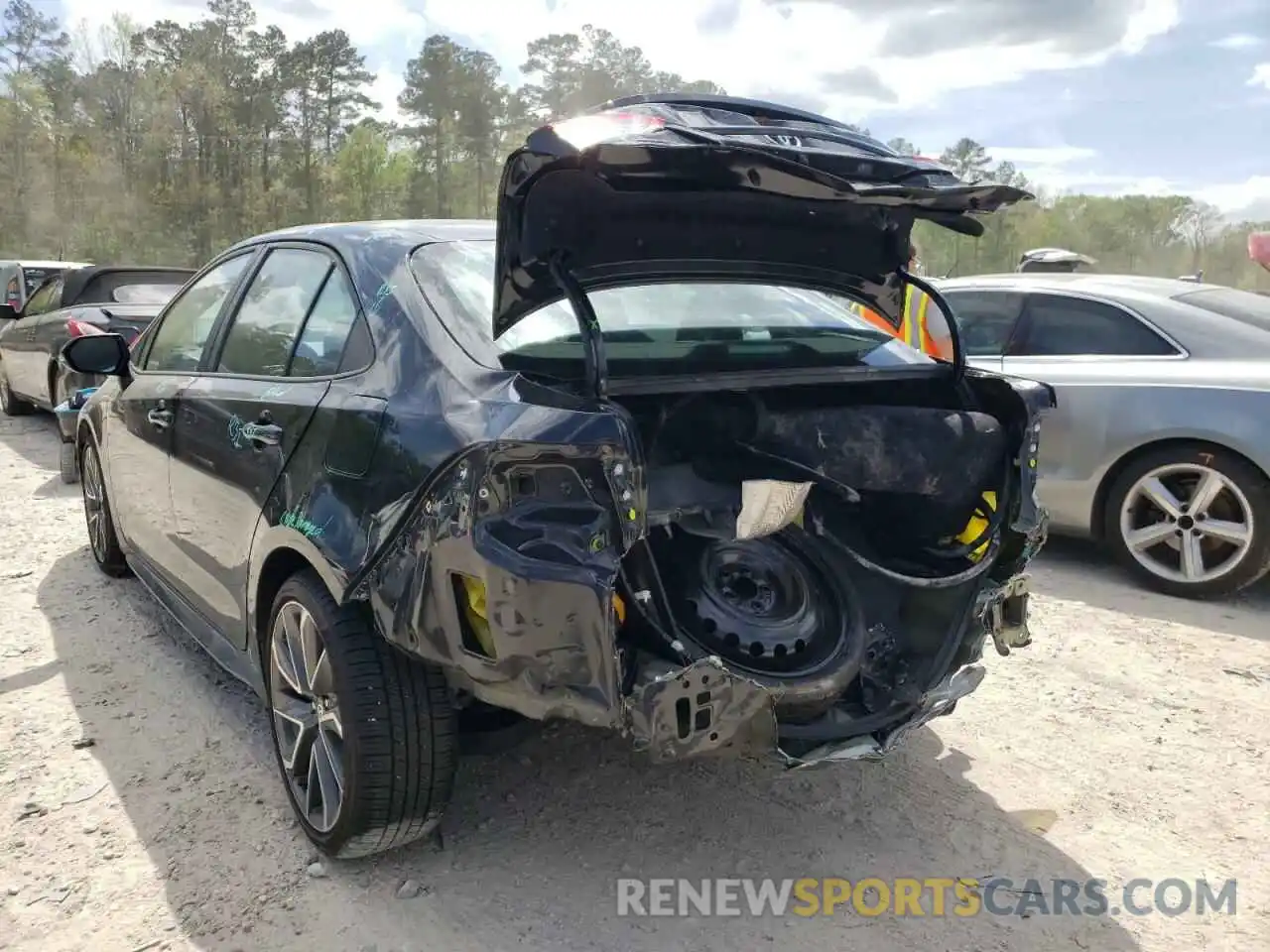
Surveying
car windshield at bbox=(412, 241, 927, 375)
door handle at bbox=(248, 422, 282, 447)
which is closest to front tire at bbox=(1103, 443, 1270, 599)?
car windshield at bbox=(412, 241, 927, 375)

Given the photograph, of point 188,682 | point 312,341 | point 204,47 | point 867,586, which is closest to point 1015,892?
point 867,586

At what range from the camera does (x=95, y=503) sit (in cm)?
483

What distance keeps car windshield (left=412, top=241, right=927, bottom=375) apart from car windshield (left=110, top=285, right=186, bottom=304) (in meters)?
7.05

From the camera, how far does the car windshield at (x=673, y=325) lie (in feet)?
8.34

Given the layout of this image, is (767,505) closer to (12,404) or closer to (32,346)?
(32,346)

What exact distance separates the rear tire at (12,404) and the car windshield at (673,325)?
920 cm

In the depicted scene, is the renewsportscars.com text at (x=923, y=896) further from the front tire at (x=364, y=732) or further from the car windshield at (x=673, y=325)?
the car windshield at (x=673, y=325)

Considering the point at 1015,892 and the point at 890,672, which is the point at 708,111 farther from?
the point at 1015,892

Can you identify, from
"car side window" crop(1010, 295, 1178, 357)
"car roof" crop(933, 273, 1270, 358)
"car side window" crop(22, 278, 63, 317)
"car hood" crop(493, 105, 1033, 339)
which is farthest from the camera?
"car side window" crop(22, 278, 63, 317)

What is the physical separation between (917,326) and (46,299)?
26.7ft

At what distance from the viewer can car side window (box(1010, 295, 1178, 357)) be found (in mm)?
5141

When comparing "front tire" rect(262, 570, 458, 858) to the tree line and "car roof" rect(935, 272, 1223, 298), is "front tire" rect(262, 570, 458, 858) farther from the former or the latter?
the tree line

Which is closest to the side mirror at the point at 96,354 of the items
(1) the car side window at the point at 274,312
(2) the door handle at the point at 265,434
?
(1) the car side window at the point at 274,312

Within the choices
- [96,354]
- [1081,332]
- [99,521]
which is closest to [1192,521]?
[1081,332]
